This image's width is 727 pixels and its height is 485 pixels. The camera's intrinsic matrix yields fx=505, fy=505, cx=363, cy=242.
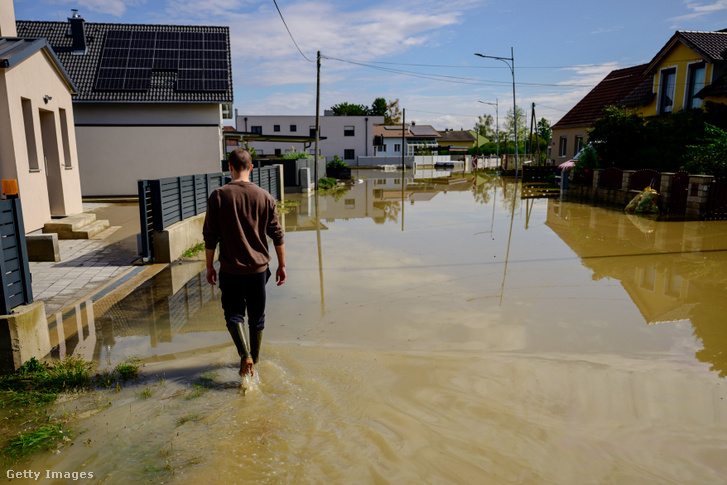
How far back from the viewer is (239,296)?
13.9 feet

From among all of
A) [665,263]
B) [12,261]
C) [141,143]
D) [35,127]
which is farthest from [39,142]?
[665,263]

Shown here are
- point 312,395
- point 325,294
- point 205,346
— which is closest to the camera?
point 312,395

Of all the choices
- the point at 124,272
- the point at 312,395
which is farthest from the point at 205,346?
the point at 124,272

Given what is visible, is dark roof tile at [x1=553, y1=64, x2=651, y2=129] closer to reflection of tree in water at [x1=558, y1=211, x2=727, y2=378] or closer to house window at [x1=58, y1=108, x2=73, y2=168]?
reflection of tree in water at [x1=558, y1=211, x2=727, y2=378]

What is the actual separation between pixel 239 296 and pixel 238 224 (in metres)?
0.62

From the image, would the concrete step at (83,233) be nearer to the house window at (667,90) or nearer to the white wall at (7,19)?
the white wall at (7,19)

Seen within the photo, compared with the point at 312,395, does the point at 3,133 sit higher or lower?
higher

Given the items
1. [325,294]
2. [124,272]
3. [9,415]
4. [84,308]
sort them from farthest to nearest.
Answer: [124,272], [325,294], [84,308], [9,415]

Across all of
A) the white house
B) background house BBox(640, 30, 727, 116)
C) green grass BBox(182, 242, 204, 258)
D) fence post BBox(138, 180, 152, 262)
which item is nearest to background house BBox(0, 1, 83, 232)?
fence post BBox(138, 180, 152, 262)

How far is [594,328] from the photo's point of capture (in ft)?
18.9

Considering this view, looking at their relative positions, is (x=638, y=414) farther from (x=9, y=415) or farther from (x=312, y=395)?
(x=9, y=415)

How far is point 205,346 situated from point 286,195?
18.2 meters

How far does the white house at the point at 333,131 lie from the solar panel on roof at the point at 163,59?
35.4m

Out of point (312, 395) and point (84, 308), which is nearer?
point (312, 395)
